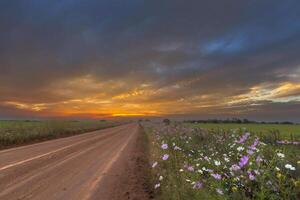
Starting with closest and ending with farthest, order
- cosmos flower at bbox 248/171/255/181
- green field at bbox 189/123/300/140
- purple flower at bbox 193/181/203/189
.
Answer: cosmos flower at bbox 248/171/255/181 < purple flower at bbox 193/181/203/189 < green field at bbox 189/123/300/140

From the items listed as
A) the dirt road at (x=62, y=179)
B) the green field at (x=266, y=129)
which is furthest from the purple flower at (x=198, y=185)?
the green field at (x=266, y=129)

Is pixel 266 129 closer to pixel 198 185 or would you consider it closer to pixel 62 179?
pixel 62 179

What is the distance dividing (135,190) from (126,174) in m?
2.56

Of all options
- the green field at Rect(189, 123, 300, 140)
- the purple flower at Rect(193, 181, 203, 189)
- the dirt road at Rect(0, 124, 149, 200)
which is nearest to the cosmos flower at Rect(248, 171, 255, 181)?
the purple flower at Rect(193, 181, 203, 189)

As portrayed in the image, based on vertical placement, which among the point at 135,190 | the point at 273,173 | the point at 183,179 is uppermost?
the point at 273,173

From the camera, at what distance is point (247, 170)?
14.2 feet

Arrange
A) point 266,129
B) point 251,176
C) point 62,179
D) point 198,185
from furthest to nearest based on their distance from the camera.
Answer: point 266,129
point 62,179
point 198,185
point 251,176

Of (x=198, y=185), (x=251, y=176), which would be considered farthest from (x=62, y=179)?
(x=251, y=176)

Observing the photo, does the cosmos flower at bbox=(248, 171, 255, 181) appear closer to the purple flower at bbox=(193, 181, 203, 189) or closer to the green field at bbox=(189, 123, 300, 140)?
the purple flower at bbox=(193, 181, 203, 189)

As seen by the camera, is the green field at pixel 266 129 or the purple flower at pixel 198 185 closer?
the purple flower at pixel 198 185

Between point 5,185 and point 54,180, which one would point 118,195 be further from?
point 5,185

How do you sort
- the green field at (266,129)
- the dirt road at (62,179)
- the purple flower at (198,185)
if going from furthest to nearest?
the green field at (266,129), the dirt road at (62,179), the purple flower at (198,185)

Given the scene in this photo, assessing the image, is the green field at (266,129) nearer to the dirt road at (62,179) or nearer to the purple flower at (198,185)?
the dirt road at (62,179)

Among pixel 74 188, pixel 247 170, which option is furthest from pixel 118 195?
pixel 247 170
